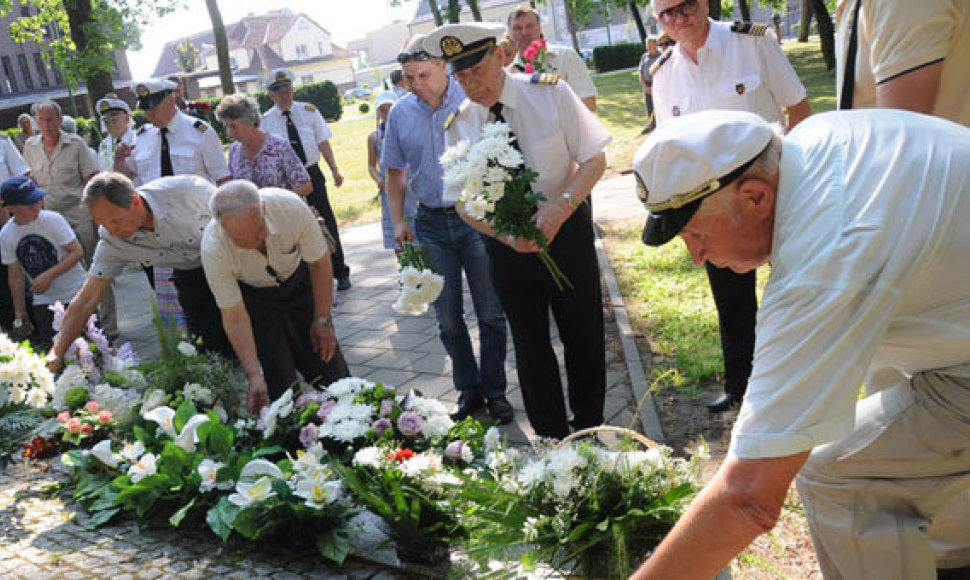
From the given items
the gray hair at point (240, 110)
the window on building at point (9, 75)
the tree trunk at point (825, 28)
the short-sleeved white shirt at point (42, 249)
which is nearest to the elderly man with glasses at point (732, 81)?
the gray hair at point (240, 110)

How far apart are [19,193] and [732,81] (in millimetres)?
5922

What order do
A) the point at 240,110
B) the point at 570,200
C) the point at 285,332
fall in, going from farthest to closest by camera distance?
the point at 240,110, the point at 285,332, the point at 570,200

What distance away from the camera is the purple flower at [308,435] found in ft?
12.0

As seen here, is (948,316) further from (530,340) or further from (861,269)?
(530,340)

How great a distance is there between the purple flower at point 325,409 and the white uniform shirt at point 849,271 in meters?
2.27

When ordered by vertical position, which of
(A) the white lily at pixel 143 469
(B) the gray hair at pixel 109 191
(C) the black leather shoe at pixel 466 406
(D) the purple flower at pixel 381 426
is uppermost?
(B) the gray hair at pixel 109 191

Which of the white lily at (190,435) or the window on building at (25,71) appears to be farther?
the window on building at (25,71)

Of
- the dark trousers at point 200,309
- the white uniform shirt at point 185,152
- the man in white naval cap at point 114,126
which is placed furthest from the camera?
the man in white naval cap at point 114,126

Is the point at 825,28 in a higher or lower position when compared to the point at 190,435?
higher

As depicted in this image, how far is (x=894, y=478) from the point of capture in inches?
88.7

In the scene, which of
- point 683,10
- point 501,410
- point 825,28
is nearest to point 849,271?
point 683,10

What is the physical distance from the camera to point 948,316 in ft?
6.42

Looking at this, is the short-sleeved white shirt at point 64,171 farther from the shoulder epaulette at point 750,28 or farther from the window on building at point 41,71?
the window on building at point 41,71

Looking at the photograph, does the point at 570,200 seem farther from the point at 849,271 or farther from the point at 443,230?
the point at 849,271
